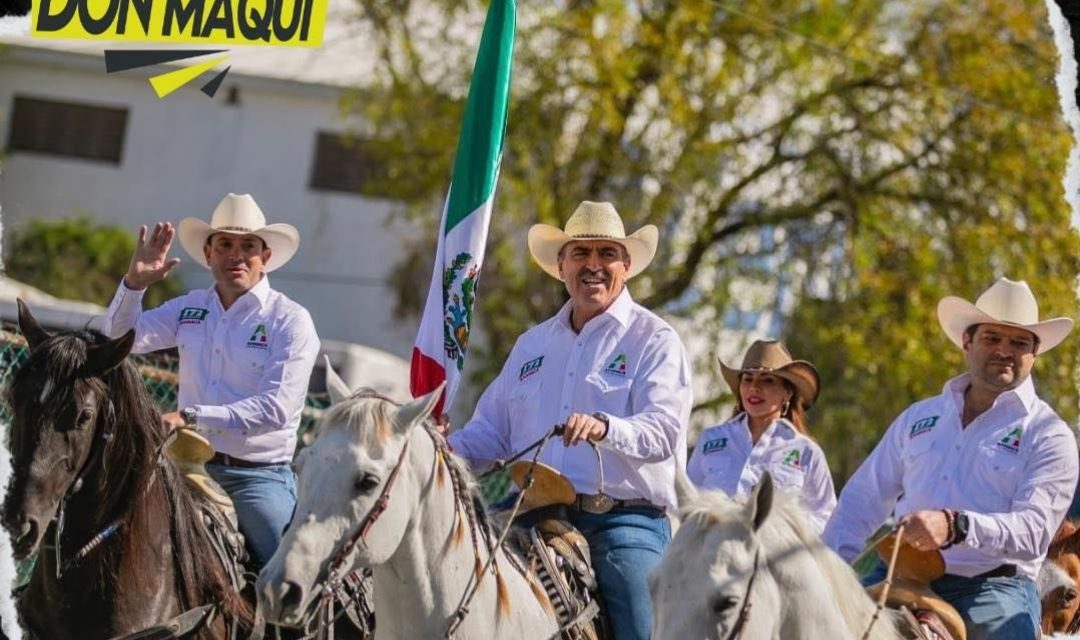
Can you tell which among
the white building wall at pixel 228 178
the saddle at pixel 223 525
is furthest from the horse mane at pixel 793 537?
the white building wall at pixel 228 178

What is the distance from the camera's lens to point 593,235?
238 inches

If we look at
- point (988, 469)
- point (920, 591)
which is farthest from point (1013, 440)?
point (920, 591)

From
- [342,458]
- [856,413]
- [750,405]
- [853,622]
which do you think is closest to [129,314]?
[342,458]

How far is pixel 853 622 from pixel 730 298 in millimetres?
12257

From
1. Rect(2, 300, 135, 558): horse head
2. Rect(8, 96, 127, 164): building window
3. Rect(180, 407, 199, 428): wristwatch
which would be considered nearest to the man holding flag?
Rect(180, 407, 199, 428): wristwatch

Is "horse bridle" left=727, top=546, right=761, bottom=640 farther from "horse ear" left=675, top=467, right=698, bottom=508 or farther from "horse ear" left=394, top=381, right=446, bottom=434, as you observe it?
"horse ear" left=394, top=381, right=446, bottom=434

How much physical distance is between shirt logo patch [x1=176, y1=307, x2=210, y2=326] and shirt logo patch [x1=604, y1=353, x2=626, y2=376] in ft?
6.50

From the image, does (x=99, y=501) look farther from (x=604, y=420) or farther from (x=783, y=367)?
(x=783, y=367)

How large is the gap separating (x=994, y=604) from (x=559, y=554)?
5.05ft

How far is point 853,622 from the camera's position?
4.50 m

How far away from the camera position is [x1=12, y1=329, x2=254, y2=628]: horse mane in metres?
5.55

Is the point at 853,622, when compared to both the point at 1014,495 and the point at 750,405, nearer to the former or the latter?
the point at 1014,495

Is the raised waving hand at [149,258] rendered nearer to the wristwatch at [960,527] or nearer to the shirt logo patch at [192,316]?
the shirt logo patch at [192,316]

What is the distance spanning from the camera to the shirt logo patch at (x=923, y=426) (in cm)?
576
